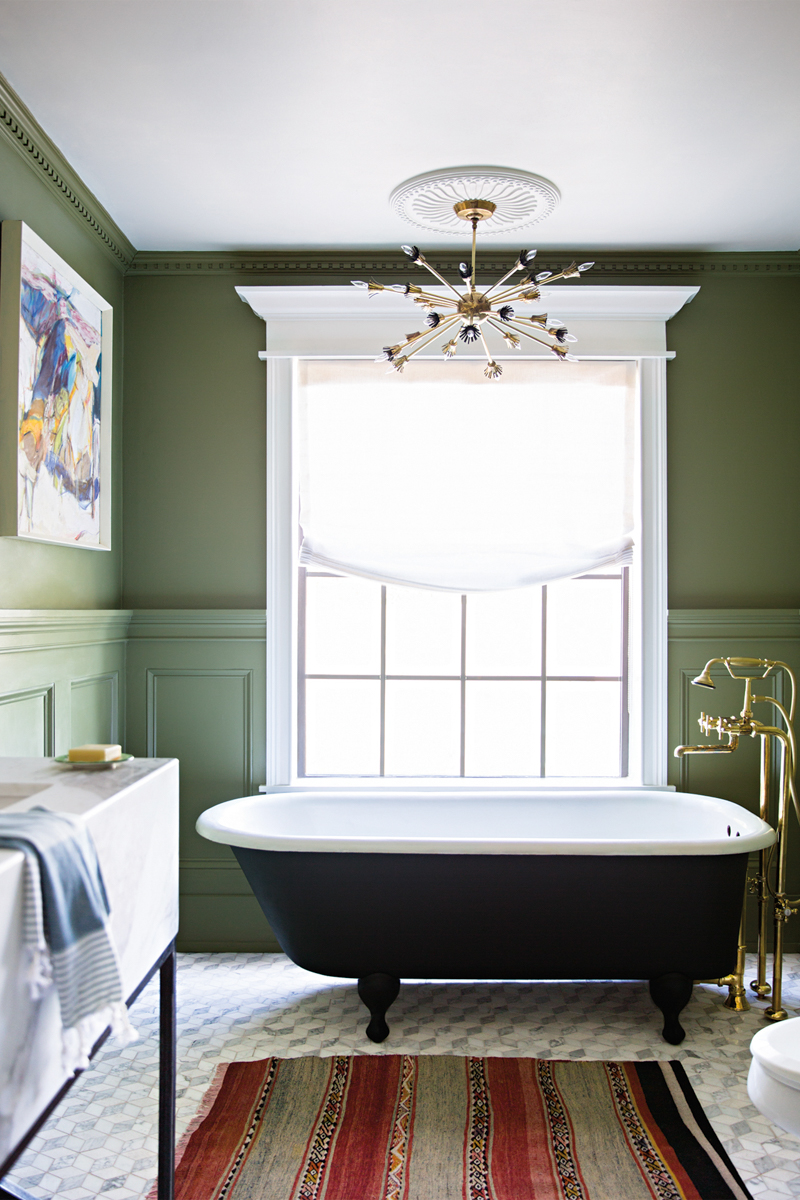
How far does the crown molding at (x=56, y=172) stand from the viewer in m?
2.38

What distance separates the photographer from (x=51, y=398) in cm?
267

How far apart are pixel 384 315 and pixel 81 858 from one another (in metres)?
2.68

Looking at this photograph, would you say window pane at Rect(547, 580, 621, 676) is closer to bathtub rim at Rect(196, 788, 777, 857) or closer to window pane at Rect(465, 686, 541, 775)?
window pane at Rect(465, 686, 541, 775)

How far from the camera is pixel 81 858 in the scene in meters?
1.19

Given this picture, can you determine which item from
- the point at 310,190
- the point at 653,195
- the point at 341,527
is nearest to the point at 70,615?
the point at 341,527

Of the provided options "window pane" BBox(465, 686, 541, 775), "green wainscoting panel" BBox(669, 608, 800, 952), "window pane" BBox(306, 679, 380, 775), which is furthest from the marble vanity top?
"green wainscoting panel" BBox(669, 608, 800, 952)

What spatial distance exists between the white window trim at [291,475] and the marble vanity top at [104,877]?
1694 mm

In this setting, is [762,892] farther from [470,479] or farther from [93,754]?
[93,754]

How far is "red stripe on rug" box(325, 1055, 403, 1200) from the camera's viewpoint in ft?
6.53

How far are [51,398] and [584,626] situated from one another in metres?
2.14

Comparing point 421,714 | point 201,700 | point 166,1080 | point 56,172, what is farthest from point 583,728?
point 56,172

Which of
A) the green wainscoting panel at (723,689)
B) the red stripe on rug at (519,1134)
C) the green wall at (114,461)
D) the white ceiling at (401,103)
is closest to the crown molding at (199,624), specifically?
the green wall at (114,461)

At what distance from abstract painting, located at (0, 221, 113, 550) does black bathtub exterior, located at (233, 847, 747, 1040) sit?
3.89 ft

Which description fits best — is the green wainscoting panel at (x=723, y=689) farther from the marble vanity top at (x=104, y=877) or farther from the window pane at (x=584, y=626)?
the marble vanity top at (x=104, y=877)
